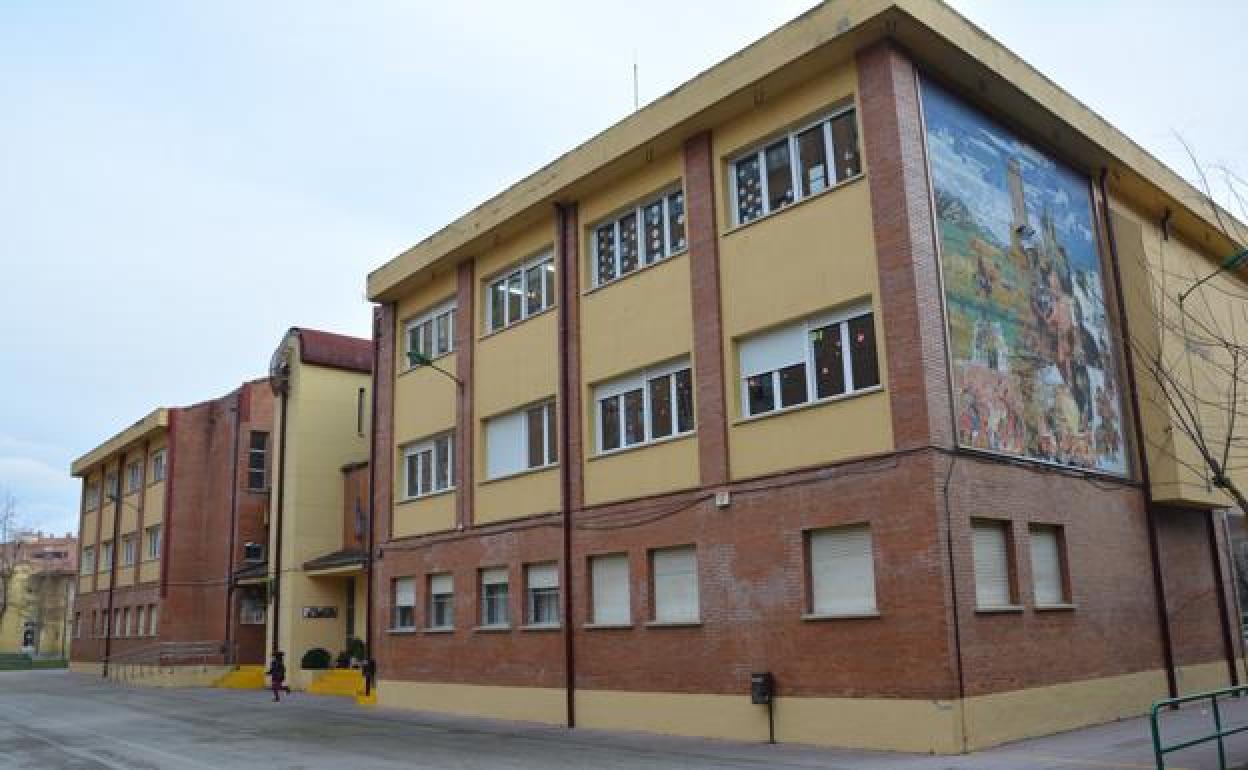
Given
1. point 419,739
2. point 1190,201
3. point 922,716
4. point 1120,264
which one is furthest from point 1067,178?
point 419,739

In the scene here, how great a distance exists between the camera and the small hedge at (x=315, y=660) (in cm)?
3325

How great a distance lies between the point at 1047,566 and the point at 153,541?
40.5 metres

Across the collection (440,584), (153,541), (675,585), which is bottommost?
(675,585)

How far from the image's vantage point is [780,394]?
664 inches

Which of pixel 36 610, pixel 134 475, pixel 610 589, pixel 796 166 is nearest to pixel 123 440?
pixel 134 475

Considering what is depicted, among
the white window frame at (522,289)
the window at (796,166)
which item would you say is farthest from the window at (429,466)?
the window at (796,166)

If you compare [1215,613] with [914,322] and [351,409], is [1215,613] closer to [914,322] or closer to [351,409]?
[914,322]

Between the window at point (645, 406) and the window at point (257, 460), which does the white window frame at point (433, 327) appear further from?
the window at point (257, 460)

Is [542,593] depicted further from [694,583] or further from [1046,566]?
[1046,566]

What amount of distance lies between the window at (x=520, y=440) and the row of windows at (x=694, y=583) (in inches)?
85.3

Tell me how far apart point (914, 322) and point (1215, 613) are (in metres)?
10.7

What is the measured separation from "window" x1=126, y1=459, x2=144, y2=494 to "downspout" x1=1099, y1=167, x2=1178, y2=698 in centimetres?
4236

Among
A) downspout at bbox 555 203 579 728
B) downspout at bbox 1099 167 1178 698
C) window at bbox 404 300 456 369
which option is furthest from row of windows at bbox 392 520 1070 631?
window at bbox 404 300 456 369

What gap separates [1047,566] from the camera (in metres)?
16.6
